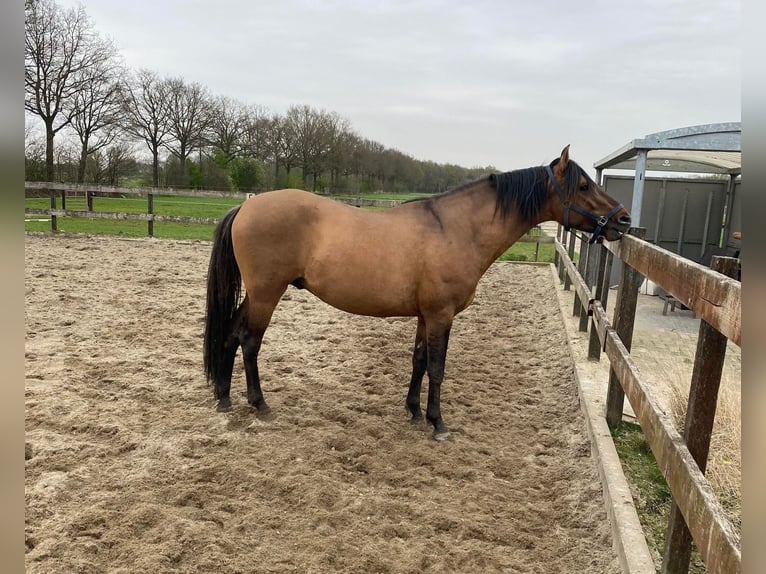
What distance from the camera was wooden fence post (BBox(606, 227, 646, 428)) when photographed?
9.78 feet

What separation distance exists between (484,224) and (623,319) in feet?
3.38

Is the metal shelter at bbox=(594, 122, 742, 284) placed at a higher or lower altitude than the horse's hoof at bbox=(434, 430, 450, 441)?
higher

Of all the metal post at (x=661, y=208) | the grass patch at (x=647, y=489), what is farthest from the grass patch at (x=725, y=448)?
the metal post at (x=661, y=208)

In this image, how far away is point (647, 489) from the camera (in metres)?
2.53

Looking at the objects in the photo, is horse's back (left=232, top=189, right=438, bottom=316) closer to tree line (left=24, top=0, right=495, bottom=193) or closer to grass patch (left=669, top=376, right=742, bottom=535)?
grass patch (left=669, top=376, right=742, bottom=535)

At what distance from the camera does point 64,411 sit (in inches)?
126

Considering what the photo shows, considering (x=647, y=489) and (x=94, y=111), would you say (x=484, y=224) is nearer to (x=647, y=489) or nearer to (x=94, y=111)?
(x=647, y=489)

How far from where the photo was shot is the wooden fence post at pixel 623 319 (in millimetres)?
2982

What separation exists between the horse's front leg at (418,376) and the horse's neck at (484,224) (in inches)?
24.8

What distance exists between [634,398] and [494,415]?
1425 millimetres

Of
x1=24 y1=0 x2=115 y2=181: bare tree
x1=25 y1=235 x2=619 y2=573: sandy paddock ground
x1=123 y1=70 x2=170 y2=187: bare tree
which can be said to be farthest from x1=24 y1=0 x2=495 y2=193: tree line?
x1=25 y1=235 x2=619 y2=573: sandy paddock ground

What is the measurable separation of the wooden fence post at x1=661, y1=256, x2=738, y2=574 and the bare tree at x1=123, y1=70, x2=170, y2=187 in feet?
98.7
